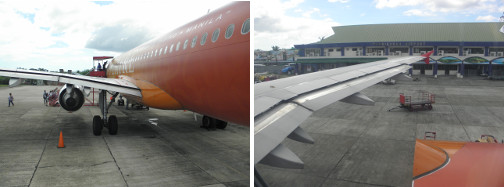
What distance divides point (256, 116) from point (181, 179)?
583 centimetres

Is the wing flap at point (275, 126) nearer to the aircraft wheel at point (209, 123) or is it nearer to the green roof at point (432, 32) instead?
the aircraft wheel at point (209, 123)

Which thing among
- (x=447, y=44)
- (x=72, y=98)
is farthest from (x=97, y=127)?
(x=447, y=44)

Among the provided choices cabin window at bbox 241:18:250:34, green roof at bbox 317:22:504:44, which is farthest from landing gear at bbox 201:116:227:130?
green roof at bbox 317:22:504:44

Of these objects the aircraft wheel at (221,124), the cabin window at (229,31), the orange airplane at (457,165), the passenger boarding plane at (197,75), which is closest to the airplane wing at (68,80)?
the passenger boarding plane at (197,75)

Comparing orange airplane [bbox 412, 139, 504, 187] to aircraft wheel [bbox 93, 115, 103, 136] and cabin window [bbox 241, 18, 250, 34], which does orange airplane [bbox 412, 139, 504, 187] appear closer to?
cabin window [bbox 241, 18, 250, 34]

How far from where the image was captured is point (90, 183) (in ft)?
27.4

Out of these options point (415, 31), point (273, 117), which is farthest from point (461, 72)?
point (273, 117)

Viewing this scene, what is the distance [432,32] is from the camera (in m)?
63.2

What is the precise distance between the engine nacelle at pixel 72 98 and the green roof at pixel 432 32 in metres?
46.8

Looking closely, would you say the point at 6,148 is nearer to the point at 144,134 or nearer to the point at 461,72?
the point at 144,134

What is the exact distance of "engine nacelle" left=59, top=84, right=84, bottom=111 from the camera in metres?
14.4

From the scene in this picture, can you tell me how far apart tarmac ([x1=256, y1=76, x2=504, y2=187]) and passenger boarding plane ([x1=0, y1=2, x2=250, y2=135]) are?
114 inches

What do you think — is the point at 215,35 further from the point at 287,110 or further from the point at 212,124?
the point at 212,124

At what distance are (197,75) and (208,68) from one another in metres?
0.81
